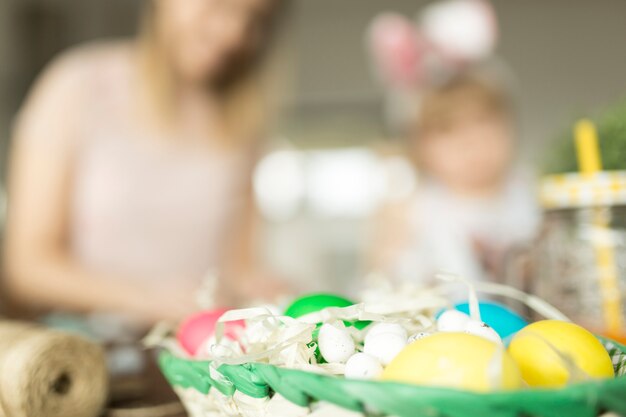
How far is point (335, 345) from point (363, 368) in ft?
0.08


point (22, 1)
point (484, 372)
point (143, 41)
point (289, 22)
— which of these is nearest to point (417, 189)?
point (289, 22)

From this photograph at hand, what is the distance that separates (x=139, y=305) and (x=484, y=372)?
1120 mm

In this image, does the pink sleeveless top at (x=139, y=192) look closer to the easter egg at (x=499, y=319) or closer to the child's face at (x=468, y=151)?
the child's face at (x=468, y=151)

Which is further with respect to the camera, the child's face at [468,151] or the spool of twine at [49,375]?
the child's face at [468,151]

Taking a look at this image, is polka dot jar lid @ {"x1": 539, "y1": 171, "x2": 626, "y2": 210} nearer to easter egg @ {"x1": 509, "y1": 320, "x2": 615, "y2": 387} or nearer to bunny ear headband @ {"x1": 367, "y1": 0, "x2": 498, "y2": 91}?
easter egg @ {"x1": 509, "y1": 320, "x2": 615, "y2": 387}

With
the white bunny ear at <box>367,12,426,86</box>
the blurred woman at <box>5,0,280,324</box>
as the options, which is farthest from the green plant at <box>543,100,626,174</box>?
the white bunny ear at <box>367,12,426,86</box>

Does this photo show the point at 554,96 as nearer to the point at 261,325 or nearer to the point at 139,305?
the point at 139,305

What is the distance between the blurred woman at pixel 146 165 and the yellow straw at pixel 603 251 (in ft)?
2.66

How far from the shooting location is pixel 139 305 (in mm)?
1314

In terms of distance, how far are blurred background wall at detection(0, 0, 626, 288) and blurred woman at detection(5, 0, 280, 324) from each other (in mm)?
2027

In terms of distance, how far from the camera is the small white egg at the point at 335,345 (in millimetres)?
344

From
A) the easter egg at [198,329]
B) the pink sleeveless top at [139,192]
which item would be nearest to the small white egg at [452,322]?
the easter egg at [198,329]

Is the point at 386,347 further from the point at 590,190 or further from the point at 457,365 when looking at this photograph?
the point at 590,190

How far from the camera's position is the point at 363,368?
32 cm
